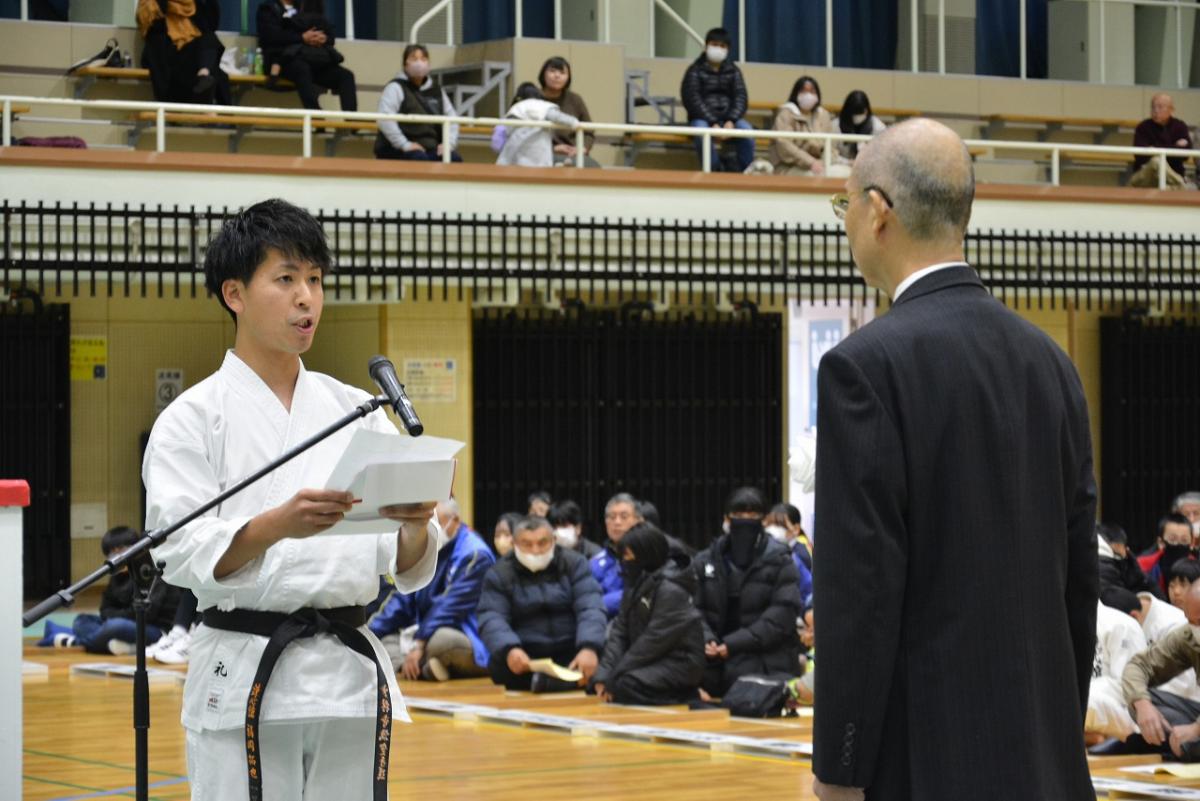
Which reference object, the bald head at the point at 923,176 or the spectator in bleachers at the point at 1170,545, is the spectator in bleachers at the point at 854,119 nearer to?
the spectator in bleachers at the point at 1170,545

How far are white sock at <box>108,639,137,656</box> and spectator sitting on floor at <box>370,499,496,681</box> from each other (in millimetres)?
1982

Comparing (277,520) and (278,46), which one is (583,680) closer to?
(278,46)

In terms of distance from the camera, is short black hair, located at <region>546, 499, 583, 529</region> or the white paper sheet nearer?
the white paper sheet

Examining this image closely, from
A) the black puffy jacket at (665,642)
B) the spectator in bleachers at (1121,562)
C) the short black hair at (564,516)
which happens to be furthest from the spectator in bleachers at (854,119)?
the black puffy jacket at (665,642)

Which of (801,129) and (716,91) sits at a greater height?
(716,91)

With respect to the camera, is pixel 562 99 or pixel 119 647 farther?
pixel 562 99

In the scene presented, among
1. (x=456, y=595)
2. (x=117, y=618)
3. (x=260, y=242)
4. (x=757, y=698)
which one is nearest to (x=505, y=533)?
(x=456, y=595)

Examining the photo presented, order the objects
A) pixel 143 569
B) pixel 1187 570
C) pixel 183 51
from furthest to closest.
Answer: pixel 183 51 → pixel 1187 570 → pixel 143 569

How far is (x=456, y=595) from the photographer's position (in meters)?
12.4

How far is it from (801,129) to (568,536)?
19.2 ft

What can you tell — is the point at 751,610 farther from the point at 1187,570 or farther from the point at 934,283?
the point at 934,283

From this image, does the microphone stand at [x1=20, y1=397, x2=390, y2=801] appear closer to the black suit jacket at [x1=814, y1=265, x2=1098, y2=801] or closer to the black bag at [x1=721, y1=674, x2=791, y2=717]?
the black suit jacket at [x1=814, y1=265, x2=1098, y2=801]

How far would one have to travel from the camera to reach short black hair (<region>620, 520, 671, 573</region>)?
36.2 ft

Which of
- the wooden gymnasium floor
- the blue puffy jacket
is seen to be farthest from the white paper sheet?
the blue puffy jacket
